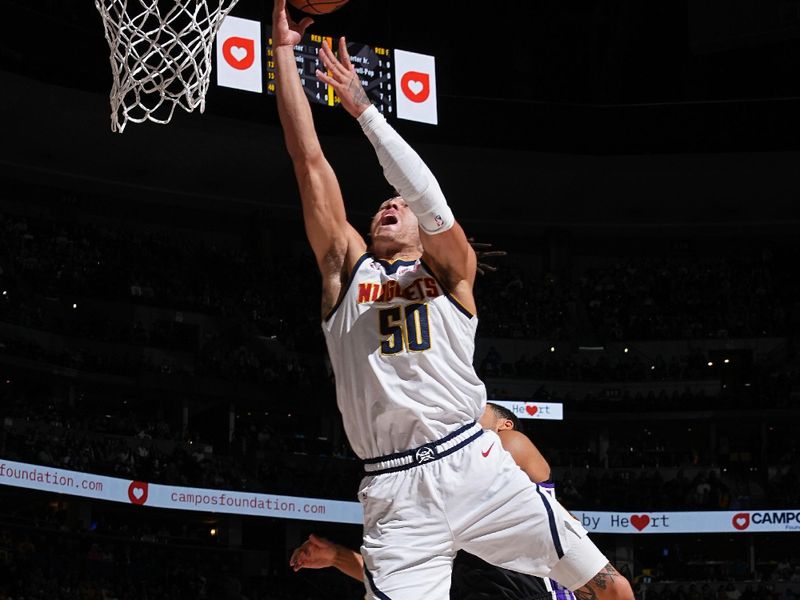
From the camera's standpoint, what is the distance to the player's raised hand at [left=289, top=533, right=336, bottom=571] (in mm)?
4598

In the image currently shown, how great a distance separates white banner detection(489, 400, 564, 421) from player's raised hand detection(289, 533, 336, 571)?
21.7 metres

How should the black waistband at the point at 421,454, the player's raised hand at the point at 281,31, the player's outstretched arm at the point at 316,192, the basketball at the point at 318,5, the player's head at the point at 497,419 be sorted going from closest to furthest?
the black waistband at the point at 421,454, the player's outstretched arm at the point at 316,192, the player's raised hand at the point at 281,31, the basketball at the point at 318,5, the player's head at the point at 497,419

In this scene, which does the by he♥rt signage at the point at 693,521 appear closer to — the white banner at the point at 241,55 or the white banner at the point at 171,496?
the white banner at the point at 171,496

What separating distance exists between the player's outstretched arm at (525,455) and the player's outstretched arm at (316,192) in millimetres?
1457

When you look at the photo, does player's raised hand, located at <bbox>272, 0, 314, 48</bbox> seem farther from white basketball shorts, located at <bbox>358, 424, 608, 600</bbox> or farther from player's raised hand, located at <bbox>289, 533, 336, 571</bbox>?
player's raised hand, located at <bbox>289, 533, 336, 571</bbox>

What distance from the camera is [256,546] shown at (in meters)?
25.5

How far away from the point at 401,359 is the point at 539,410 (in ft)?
75.3

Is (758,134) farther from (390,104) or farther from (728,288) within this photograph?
(390,104)

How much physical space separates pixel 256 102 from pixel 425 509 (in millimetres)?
19926

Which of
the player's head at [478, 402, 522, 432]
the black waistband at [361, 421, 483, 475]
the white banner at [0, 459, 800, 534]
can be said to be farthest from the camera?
the white banner at [0, 459, 800, 534]

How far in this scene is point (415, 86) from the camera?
21656 millimetres

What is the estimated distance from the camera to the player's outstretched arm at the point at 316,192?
441cm

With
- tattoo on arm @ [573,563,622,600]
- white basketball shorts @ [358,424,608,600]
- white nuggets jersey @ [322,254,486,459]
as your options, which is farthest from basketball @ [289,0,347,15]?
tattoo on arm @ [573,563,622,600]

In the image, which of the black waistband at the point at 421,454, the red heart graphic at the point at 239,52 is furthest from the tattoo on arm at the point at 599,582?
the red heart graphic at the point at 239,52
